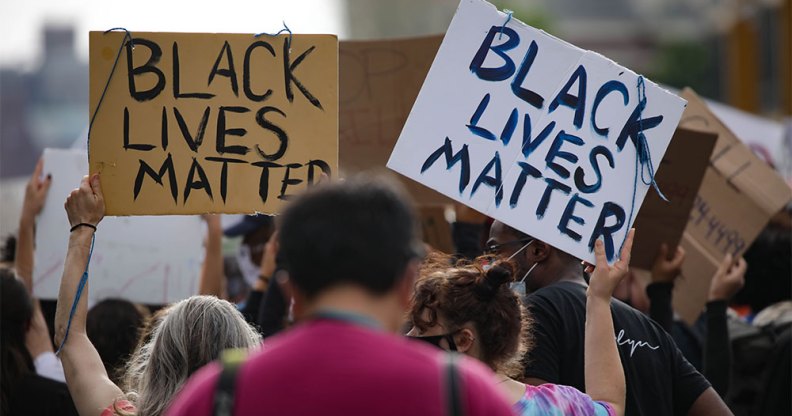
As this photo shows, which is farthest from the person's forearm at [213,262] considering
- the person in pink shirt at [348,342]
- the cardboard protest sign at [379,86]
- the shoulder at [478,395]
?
the shoulder at [478,395]

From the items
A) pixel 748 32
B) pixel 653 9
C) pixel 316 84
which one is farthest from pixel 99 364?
pixel 653 9

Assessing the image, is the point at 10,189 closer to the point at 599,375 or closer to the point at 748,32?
the point at 599,375

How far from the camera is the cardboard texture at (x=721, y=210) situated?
207 inches

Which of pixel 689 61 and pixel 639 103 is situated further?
pixel 689 61

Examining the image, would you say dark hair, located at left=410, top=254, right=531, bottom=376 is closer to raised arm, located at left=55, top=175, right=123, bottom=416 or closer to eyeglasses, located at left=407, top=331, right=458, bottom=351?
eyeglasses, located at left=407, top=331, right=458, bottom=351

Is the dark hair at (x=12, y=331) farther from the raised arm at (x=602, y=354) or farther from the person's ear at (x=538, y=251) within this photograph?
the raised arm at (x=602, y=354)

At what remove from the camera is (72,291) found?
10.1ft

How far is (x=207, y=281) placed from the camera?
15.7 ft

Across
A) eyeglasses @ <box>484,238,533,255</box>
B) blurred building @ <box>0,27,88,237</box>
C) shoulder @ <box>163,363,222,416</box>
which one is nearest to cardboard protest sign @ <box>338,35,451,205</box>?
eyeglasses @ <box>484,238,533,255</box>

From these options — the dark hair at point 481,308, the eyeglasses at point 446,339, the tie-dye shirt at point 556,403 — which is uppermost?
the dark hair at point 481,308

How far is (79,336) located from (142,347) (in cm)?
21

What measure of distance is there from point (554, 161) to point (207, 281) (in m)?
1.92

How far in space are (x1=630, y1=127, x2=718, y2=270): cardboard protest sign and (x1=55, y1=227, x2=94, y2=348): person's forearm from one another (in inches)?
98.4

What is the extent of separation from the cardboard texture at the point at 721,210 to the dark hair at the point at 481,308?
2329mm
